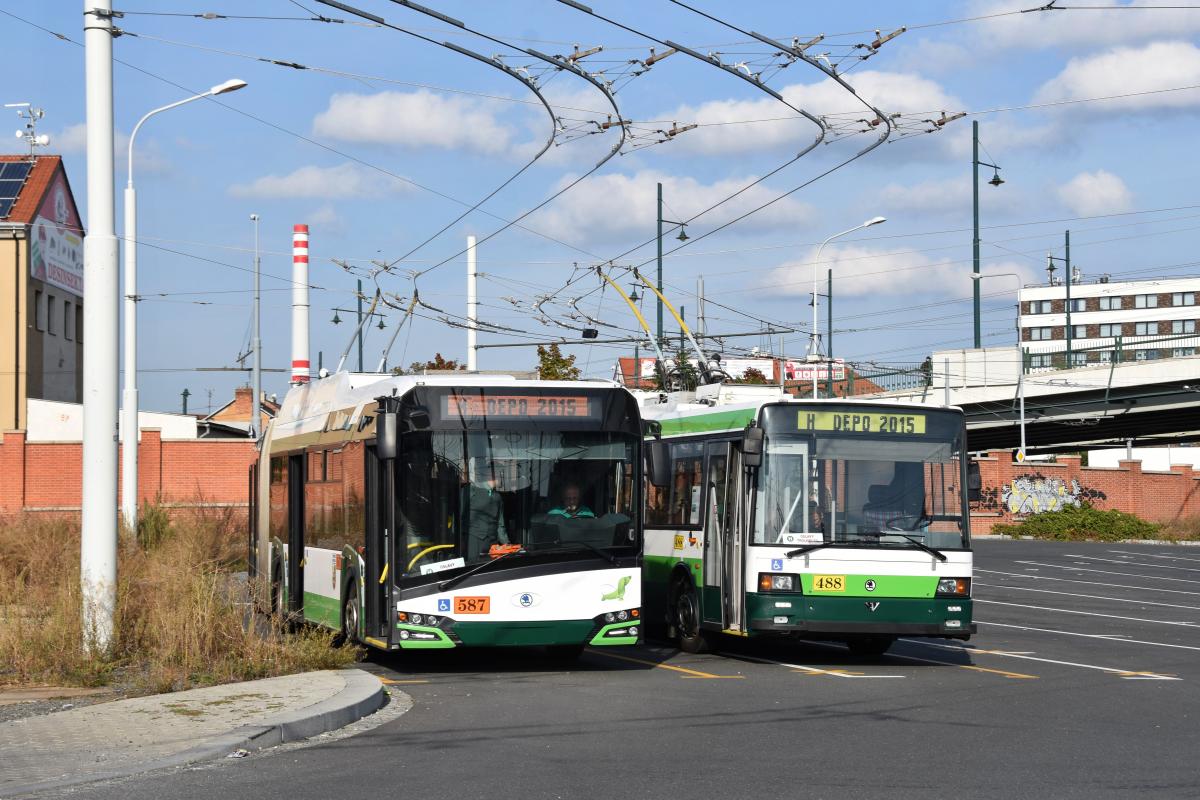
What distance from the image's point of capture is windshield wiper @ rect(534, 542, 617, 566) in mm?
13789

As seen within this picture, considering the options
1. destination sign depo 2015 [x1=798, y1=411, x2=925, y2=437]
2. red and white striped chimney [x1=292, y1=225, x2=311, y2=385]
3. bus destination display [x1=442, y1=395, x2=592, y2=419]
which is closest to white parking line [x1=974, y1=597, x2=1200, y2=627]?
destination sign depo 2015 [x1=798, y1=411, x2=925, y2=437]

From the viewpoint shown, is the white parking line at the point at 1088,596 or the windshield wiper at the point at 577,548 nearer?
the windshield wiper at the point at 577,548

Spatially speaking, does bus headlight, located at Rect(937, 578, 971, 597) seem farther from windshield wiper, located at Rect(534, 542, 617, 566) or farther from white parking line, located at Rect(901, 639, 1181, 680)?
windshield wiper, located at Rect(534, 542, 617, 566)

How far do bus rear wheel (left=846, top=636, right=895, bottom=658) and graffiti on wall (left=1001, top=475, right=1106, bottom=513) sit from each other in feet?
141

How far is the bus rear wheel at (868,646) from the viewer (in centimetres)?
1638

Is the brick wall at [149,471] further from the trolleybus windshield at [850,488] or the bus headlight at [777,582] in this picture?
the bus headlight at [777,582]

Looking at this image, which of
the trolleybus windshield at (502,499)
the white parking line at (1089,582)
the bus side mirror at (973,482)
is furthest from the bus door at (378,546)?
the white parking line at (1089,582)

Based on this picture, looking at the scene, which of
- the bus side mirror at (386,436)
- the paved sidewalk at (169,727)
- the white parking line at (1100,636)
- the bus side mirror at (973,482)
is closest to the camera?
the paved sidewalk at (169,727)

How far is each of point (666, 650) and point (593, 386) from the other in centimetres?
382

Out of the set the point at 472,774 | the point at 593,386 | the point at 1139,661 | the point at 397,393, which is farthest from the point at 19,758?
the point at 1139,661

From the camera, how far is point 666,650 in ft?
55.3

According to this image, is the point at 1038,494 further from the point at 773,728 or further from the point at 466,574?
the point at 773,728

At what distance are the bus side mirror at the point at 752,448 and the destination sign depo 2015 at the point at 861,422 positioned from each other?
1.66ft

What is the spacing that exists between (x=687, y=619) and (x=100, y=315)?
6.80 m
